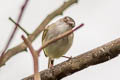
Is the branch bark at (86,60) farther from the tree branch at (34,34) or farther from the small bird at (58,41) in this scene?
the small bird at (58,41)

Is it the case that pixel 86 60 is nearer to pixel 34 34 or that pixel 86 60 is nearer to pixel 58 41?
pixel 34 34

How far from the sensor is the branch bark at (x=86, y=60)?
2.22 meters

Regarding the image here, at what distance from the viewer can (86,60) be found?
7.49 feet

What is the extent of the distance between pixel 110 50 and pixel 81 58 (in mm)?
267

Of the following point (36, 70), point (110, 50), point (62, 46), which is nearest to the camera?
point (36, 70)

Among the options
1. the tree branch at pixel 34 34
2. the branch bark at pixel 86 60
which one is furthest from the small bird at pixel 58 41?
the tree branch at pixel 34 34

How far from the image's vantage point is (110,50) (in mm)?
2230

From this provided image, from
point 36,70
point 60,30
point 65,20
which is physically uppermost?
point 65,20

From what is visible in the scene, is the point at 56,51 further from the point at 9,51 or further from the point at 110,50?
the point at 9,51

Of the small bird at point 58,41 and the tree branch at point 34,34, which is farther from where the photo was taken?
the small bird at point 58,41

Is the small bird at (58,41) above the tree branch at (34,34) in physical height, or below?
above

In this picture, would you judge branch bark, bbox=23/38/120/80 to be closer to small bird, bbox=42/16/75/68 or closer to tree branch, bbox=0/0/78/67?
tree branch, bbox=0/0/78/67

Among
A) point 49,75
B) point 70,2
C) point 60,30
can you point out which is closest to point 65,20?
point 60,30

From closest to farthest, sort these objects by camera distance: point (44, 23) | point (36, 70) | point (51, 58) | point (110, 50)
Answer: point (36, 70) → point (44, 23) → point (110, 50) → point (51, 58)
